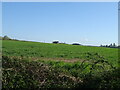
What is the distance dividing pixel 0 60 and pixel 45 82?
1.83 meters

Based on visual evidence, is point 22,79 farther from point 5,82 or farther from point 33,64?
point 33,64

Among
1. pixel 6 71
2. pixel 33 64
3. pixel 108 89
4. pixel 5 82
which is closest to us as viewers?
pixel 108 89

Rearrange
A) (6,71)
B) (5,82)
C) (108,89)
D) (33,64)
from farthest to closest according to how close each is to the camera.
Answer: (33,64) < (6,71) < (5,82) < (108,89)

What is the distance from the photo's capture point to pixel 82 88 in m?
5.57

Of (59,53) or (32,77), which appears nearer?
(32,77)

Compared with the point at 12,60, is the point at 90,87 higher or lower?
lower

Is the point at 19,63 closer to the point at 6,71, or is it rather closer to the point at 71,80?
the point at 6,71

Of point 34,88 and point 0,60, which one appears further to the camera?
point 0,60

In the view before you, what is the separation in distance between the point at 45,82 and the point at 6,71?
1.10m

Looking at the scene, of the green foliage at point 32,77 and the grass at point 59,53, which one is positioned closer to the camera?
the green foliage at point 32,77

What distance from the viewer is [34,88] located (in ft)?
17.7

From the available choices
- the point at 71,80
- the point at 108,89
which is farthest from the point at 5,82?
the point at 108,89

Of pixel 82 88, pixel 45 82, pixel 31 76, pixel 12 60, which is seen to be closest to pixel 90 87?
pixel 82 88

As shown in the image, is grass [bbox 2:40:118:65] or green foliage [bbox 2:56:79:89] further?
grass [bbox 2:40:118:65]
